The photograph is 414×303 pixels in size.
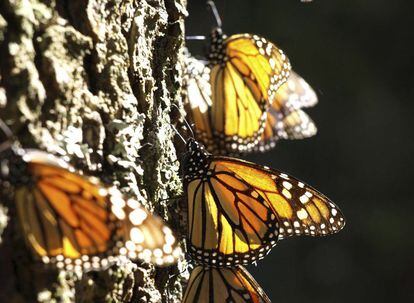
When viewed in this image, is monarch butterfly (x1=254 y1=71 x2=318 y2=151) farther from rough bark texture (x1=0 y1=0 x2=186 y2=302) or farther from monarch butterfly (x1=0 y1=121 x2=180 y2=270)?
monarch butterfly (x1=0 y1=121 x2=180 y2=270)

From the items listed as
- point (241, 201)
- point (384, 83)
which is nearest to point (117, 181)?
point (241, 201)

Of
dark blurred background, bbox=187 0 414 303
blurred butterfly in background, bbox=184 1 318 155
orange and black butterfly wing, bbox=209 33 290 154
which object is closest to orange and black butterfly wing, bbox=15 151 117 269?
blurred butterfly in background, bbox=184 1 318 155

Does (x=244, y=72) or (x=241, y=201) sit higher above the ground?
(x=244, y=72)

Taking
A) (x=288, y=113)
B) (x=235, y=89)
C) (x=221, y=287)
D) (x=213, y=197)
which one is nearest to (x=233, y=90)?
(x=235, y=89)

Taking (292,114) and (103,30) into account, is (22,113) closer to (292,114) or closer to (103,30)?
(103,30)

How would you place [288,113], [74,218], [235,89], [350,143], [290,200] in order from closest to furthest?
1. [74,218]
2. [290,200]
3. [235,89]
4. [288,113]
5. [350,143]

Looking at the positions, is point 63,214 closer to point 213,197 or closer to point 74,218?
point 74,218
